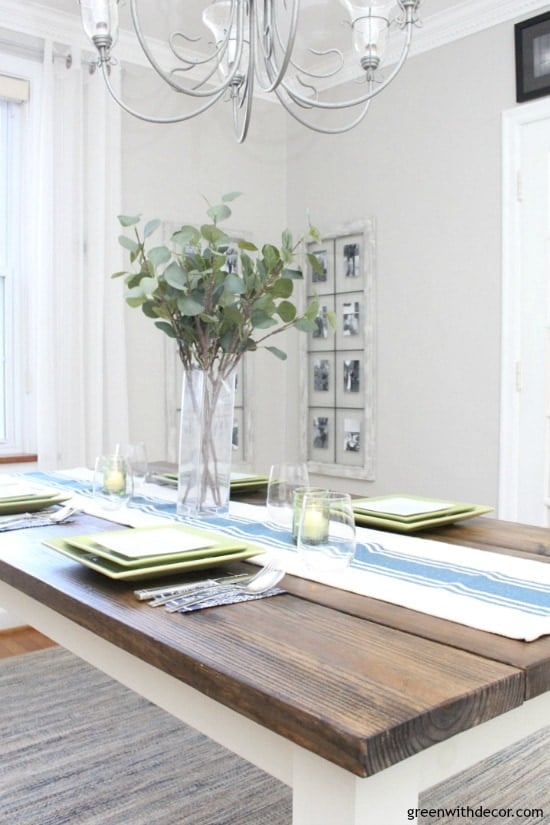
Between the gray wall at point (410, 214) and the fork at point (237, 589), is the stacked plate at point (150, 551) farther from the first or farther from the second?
the gray wall at point (410, 214)

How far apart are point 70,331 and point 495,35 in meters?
2.17

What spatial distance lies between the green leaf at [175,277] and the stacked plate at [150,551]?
515 mm

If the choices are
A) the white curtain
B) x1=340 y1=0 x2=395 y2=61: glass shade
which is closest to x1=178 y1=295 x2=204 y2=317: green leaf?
x1=340 y1=0 x2=395 y2=61: glass shade

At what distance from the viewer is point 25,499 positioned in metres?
1.89

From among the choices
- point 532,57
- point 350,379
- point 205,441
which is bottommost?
point 205,441

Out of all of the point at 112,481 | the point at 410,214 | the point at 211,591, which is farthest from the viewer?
the point at 410,214

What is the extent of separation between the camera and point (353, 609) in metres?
1.12

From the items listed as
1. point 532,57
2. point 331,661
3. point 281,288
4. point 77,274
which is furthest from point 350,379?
point 331,661

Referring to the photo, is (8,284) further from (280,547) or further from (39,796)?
(280,547)

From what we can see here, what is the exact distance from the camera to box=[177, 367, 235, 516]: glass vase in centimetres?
173

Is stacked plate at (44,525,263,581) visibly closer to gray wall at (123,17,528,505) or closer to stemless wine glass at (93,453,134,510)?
stemless wine glass at (93,453,134,510)

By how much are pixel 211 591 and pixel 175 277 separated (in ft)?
2.39

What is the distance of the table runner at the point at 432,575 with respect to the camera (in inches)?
→ 42.2

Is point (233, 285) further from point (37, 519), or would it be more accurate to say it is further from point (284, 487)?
point (37, 519)
